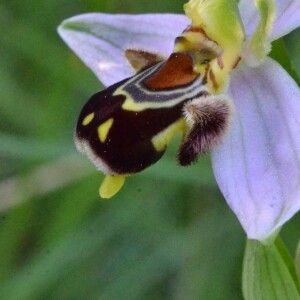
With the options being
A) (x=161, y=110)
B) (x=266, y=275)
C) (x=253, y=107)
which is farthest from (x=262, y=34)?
(x=266, y=275)

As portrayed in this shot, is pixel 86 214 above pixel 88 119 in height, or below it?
below

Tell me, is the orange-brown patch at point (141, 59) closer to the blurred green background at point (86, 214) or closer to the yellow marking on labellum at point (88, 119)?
the yellow marking on labellum at point (88, 119)

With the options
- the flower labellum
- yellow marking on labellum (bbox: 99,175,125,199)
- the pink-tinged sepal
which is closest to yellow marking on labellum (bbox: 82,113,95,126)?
the flower labellum

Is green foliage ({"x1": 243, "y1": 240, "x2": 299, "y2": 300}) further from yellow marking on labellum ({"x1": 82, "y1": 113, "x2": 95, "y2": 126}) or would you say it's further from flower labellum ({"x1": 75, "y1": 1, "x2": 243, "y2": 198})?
yellow marking on labellum ({"x1": 82, "y1": 113, "x2": 95, "y2": 126})

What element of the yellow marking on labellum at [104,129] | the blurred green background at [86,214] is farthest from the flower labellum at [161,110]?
the blurred green background at [86,214]

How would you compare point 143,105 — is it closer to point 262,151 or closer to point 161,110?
point 161,110

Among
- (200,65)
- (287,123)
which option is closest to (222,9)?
(200,65)

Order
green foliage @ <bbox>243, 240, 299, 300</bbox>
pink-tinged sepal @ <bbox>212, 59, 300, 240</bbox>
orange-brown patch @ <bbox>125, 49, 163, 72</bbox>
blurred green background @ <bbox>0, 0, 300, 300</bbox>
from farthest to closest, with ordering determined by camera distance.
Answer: blurred green background @ <bbox>0, 0, 300, 300</bbox> < orange-brown patch @ <bbox>125, 49, 163, 72</bbox> < green foliage @ <bbox>243, 240, 299, 300</bbox> < pink-tinged sepal @ <bbox>212, 59, 300, 240</bbox>
